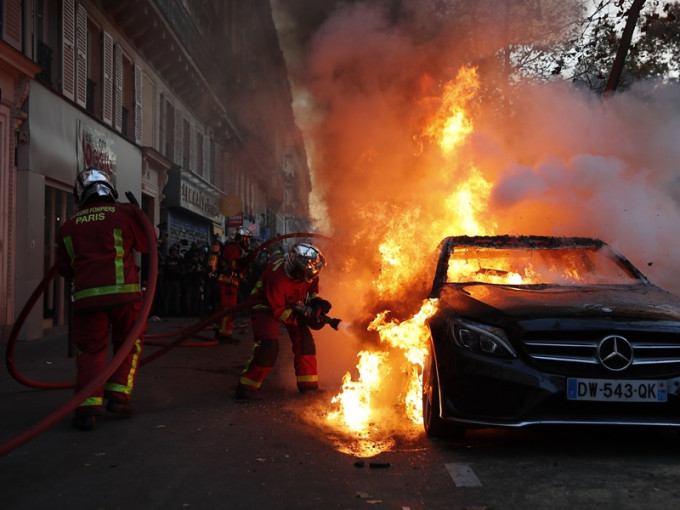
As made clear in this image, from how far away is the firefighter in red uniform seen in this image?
5.33m

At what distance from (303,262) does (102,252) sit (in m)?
1.77

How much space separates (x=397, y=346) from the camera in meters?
5.94

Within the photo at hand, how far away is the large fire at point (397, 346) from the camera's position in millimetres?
5414

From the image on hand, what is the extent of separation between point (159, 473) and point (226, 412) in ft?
5.87

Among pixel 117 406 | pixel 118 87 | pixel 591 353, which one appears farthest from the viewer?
pixel 118 87

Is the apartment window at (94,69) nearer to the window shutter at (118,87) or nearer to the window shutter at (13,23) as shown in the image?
the window shutter at (118,87)

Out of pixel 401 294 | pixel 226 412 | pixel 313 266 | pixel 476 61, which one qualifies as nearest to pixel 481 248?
pixel 401 294

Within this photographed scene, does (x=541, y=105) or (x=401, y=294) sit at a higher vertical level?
(x=541, y=105)

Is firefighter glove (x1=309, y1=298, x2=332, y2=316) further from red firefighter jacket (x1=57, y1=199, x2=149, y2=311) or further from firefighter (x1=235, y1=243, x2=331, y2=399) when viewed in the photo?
red firefighter jacket (x1=57, y1=199, x2=149, y2=311)

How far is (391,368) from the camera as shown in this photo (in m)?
6.27

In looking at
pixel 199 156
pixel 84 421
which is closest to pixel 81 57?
pixel 84 421

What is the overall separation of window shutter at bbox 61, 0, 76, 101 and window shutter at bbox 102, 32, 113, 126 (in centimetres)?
195

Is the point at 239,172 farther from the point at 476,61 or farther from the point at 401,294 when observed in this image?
the point at 401,294

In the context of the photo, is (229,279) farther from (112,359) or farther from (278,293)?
(112,359)
